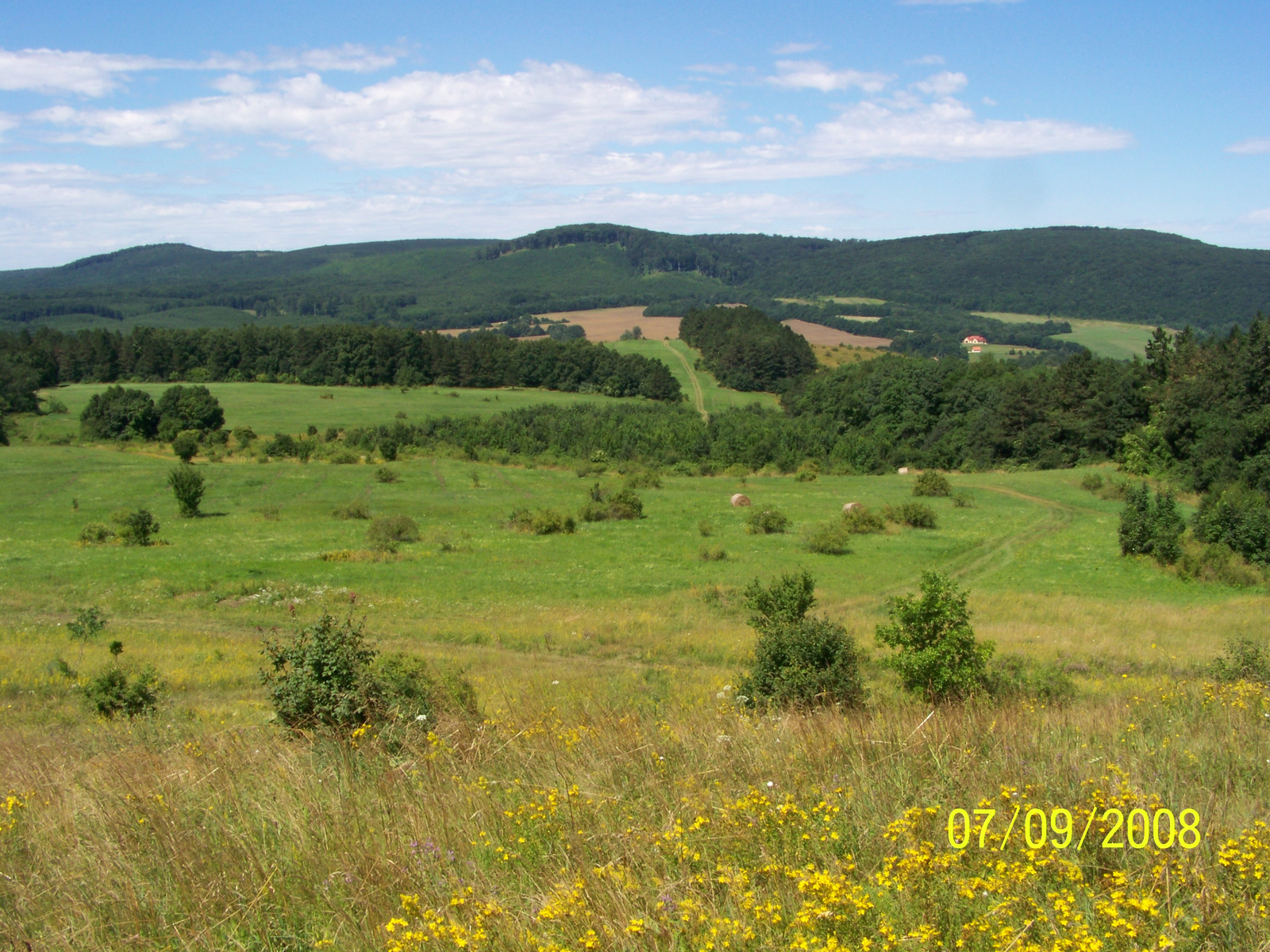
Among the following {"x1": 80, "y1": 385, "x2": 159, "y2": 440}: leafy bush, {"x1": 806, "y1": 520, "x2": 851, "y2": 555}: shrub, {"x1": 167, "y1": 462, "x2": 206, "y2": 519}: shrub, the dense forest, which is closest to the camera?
{"x1": 806, "y1": 520, "x2": 851, "y2": 555}: shrub

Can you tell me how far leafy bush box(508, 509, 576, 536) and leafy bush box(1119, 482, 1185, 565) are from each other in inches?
946

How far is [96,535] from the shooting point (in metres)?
37.3

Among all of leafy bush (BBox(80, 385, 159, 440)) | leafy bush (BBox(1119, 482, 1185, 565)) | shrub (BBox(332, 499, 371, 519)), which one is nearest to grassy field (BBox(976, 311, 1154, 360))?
leafy bush (BBox(1119, 482, 1185, 565))

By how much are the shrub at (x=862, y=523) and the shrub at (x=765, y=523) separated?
9.65 ft

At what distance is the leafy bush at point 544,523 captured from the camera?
41.0 metres

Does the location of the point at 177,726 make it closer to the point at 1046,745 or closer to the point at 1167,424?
the point at 1046,745

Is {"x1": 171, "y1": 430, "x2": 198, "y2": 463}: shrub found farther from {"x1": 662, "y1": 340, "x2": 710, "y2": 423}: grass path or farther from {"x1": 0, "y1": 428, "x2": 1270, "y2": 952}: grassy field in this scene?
{"x1": 0, "y1": 428, "x2": 1270, "y2": 952}: grassy field

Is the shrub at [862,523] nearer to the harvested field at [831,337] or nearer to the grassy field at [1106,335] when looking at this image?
the harvested field at [831,337]

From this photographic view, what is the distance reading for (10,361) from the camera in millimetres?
94875

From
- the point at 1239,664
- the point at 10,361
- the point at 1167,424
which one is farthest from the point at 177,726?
the point at 10,361

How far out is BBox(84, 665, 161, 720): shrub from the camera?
13367mm

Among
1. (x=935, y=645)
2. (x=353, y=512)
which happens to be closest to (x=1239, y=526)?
(x=935, y=645)

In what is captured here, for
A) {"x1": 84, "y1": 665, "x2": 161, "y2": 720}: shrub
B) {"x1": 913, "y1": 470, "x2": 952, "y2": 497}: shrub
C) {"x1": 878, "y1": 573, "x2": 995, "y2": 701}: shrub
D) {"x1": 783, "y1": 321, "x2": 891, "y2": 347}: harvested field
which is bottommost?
{"x1": 913, "y1": 470, "x2": 952, "y2": 497}: shrub

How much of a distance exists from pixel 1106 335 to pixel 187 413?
5891 inches
